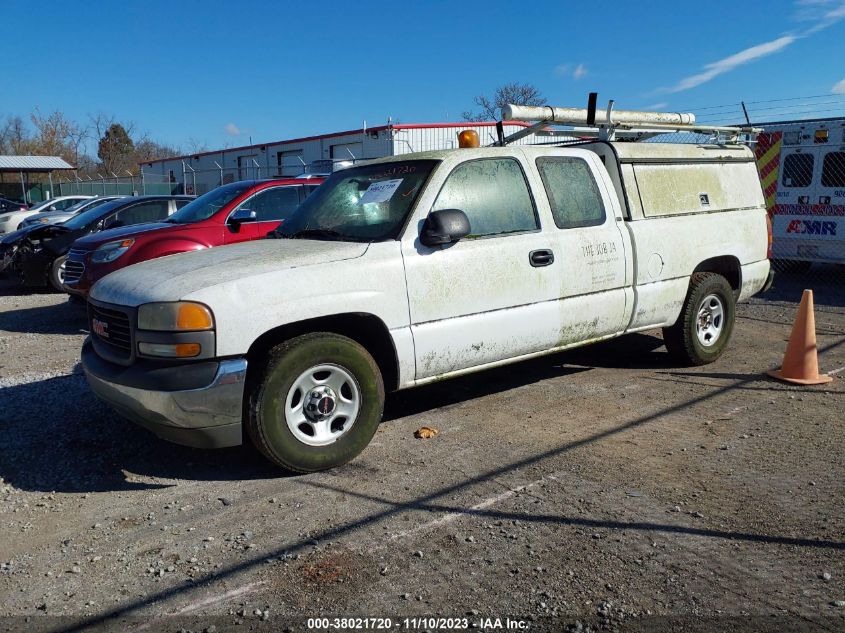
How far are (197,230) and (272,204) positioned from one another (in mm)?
1115

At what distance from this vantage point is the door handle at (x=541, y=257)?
4.94m

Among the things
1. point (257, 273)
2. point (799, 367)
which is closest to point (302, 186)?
point (257, 273)

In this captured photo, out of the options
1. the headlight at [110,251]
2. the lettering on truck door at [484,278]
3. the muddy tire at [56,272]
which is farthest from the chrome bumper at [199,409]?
the muddy tire at [56,272]

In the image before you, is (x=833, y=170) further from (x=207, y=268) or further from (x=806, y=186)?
(x=207, y=268)

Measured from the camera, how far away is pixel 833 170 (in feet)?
36.9

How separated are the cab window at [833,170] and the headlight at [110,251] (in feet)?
34.1

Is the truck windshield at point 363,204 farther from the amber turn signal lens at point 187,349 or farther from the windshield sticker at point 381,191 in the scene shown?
the amber turn signal lens at point 187,349

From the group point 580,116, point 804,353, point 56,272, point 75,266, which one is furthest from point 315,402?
point 56,272

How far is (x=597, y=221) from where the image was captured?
541cm

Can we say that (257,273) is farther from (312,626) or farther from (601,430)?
(601,430)

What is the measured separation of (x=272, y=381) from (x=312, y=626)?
150 cm

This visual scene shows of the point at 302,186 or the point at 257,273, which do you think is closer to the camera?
the point at 257,273

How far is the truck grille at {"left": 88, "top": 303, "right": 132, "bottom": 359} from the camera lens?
4.07 m

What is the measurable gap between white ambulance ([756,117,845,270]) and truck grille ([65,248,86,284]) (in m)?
10.2
